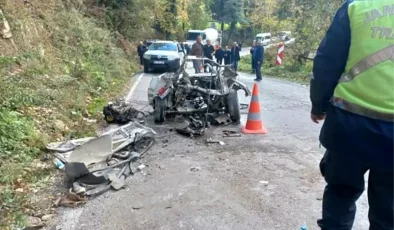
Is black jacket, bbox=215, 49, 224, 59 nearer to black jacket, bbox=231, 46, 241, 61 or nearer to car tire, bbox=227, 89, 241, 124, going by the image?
black jacket, bbox=231, 46, 241, 61

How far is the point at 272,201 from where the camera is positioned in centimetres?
416

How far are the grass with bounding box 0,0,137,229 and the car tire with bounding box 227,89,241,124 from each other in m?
2.72

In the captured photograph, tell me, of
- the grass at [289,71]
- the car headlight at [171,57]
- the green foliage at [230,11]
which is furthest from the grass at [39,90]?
the green foliage at [230,11]

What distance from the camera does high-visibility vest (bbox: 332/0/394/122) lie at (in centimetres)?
214

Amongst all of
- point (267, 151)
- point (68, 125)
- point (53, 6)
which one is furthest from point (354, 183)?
point (53, 6)

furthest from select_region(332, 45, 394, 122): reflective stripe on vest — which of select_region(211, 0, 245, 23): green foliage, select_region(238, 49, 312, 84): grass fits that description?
select_region(211, 0, 245, 23): green foliage

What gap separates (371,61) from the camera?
86.1 inches

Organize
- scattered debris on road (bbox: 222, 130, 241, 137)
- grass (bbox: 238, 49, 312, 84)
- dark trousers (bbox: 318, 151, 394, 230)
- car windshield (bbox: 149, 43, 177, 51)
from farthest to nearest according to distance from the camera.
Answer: car windshield (bbox: 149, 43, 177, 51) < grass (bbox: 238, 49, 312, 84) < scattered debris on road (bbox: 222, 130, 241, 137) < dark trousers (bbox: 318, 151, 394, 230)

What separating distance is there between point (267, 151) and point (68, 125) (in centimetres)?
363

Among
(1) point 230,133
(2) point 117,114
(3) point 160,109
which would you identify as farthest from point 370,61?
(2) point 117,114

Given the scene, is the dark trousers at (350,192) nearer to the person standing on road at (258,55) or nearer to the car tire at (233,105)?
the car tire at (233,105)

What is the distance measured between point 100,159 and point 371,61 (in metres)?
3.89

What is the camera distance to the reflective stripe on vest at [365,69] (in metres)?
2.13

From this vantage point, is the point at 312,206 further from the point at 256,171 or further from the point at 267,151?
the point at 267,151
